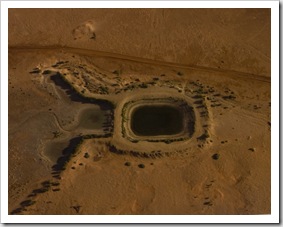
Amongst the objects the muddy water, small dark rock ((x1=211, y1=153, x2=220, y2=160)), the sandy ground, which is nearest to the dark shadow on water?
the sandy ground

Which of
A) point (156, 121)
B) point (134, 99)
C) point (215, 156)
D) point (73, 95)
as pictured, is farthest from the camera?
point (73, 95)

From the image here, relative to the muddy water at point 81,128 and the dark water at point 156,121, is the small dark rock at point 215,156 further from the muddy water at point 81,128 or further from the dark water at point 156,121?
the muddy water at point 81,128

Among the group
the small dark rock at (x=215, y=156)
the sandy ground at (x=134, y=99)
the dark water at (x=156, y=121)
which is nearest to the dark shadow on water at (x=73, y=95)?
the sandy ground at (x=134, y=99)

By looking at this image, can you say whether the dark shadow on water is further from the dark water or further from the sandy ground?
the dark water

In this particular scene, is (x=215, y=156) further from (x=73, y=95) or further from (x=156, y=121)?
(x=73, y=95)

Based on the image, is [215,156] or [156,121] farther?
[156,121]

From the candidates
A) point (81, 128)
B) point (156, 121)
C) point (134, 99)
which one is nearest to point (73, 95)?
point (81, 128)

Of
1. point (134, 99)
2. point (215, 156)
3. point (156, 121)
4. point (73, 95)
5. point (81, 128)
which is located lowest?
point (215, 156)
